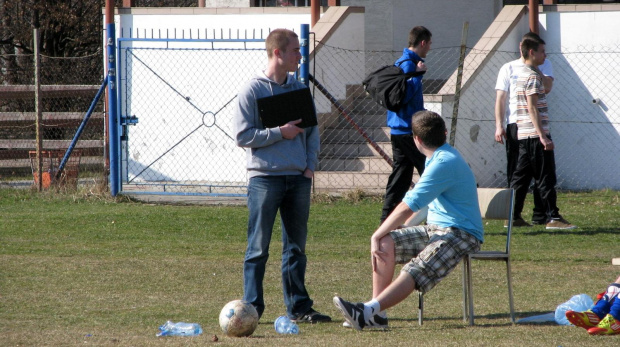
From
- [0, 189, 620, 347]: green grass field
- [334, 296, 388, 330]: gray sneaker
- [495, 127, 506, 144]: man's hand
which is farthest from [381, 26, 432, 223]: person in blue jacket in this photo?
[334, 296, 388, 330]: gray sneaker

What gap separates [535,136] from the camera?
1023 centimetres

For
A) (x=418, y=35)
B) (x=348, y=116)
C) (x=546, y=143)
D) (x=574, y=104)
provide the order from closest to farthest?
(x=418, y=35) < (x=546, y=143) < (x=348, y=116) < (x=574, y=104)

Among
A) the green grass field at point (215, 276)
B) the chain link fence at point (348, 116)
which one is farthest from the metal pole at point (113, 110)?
the green grass field at point (215, 276)

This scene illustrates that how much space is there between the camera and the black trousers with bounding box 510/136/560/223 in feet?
33.6

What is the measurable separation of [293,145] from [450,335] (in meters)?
1.60

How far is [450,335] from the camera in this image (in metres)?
5.79

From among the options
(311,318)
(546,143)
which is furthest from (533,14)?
(311,318)

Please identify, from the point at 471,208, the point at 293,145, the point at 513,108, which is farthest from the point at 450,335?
the point at 513,108

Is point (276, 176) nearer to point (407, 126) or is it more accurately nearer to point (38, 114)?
point (407, 126)

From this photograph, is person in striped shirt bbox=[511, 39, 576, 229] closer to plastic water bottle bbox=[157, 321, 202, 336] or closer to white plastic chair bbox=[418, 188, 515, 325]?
white plastic chair bbox=[418, 188, 515, 325]

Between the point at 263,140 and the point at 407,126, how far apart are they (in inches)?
138

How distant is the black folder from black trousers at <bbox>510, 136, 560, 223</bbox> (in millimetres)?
4751

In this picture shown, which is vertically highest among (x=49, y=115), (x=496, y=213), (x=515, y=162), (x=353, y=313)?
(x=49, y=115)

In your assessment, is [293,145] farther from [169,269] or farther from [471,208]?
[169,269]
